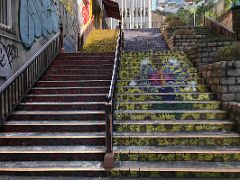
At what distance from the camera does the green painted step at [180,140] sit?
233 inches

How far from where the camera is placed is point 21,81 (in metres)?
7.57

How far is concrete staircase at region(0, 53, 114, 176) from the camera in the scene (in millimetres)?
5395

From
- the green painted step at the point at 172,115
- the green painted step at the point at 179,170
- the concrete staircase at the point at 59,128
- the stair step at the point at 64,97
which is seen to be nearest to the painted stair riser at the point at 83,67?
the concrete staircase at the point at 59,128

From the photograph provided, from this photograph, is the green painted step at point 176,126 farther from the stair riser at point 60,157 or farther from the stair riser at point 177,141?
the stair riser at point 60,157

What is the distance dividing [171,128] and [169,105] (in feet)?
3.34

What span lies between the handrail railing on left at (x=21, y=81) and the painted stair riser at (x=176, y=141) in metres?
2.80

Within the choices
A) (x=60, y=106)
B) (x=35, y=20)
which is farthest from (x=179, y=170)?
(x=35, y=20)

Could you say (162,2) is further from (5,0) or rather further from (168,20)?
(5,0)

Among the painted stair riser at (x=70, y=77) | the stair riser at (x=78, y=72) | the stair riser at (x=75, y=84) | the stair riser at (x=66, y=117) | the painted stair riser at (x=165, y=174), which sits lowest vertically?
the painted stair riser at (x=165, y=174)

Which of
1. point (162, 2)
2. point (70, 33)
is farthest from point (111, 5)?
point (162, 2)

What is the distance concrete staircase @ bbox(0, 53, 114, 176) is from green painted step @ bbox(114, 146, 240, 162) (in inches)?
20.8

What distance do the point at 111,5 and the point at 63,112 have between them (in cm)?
2399

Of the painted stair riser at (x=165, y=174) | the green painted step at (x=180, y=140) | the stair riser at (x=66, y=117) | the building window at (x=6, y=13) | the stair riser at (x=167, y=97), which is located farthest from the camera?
the stair riser at (x=167, y=97)

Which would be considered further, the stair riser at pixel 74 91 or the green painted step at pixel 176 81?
the green painted step at pixel 176 81
